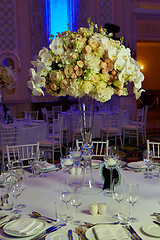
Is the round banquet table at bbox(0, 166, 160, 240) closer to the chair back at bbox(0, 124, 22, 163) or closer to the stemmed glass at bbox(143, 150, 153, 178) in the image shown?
the stemmed glass at bbox(143, 150, 153, 178)

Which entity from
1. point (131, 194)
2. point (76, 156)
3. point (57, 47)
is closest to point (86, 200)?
point (131, 194)

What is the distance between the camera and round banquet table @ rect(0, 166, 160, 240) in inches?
69.9

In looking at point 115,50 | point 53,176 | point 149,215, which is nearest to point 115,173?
point 149,215


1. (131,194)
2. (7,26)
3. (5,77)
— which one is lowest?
(131,194)

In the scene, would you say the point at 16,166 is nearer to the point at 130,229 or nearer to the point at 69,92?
the point at 69,92

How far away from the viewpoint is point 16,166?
8.36ft

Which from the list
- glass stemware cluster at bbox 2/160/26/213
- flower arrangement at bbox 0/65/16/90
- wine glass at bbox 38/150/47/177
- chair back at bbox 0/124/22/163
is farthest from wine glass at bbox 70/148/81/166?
flower arrangement at bbox 0/65/16/90

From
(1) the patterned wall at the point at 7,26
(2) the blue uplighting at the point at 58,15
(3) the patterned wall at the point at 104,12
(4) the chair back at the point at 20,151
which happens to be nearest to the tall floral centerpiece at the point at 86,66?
(4) the chair back at the point at 20,151

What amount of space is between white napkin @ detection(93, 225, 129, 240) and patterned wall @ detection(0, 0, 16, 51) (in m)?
9.36

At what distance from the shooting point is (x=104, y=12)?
11133 millimetres

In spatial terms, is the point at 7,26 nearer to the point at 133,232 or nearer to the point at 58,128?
the point at 58,128

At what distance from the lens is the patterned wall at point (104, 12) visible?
1106 centimetres

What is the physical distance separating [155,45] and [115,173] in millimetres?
15176

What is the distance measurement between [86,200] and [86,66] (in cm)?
93
